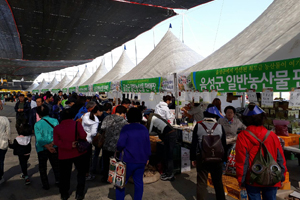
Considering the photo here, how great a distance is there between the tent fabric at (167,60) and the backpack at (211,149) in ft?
16.5

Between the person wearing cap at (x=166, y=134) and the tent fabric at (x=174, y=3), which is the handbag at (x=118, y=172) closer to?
the person wearing cap at (x=166, y=134)

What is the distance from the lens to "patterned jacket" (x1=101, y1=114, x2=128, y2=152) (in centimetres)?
411

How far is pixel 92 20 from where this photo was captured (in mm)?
27766

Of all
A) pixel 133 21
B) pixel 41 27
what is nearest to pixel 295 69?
pixel 133 21

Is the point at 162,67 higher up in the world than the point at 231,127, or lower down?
higher up

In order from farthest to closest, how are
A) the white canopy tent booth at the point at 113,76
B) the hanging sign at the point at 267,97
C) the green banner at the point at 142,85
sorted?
the white canopy tent booth at the point at 113,76
the green banner at the point at 142,85
the hanging sign at the point at 267,97

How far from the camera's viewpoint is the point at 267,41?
15.5 feet

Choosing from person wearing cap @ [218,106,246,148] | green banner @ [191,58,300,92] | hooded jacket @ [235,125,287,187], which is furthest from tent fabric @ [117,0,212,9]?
hooded jacket @ [235,125,287,187]

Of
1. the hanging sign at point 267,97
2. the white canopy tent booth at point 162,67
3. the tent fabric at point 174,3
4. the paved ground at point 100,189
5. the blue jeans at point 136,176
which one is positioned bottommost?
the paved ground at point 100,189

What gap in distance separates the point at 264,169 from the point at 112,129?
8.88ft

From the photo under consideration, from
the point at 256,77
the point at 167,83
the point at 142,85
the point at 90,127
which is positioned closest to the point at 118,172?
the point at 90,127

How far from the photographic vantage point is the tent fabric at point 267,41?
4064mm

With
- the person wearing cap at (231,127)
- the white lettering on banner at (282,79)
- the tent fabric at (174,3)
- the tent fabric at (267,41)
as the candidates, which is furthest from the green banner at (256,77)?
the tent fabric at (174,3)

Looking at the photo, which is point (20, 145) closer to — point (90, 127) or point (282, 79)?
point (90, 127)
